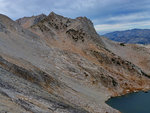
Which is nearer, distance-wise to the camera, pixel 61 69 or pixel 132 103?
pixel 132 103

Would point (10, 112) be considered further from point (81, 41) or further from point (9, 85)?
point (81, 41)

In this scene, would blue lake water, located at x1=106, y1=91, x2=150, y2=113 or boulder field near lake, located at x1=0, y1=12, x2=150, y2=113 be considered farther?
blue lake water, located at x1=106, y1=91, x2=150, y2=113

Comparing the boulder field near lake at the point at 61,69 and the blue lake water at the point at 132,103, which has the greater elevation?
the boulder field near lake at the point at 61,69

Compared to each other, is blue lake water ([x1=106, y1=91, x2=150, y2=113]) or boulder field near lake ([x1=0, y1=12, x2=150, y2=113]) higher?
boulder field near lake ([x1=0, y1=12, x2=150, y2=113])

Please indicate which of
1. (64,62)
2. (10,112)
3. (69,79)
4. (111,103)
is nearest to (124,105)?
(111,103)

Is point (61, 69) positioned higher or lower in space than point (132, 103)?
higher
